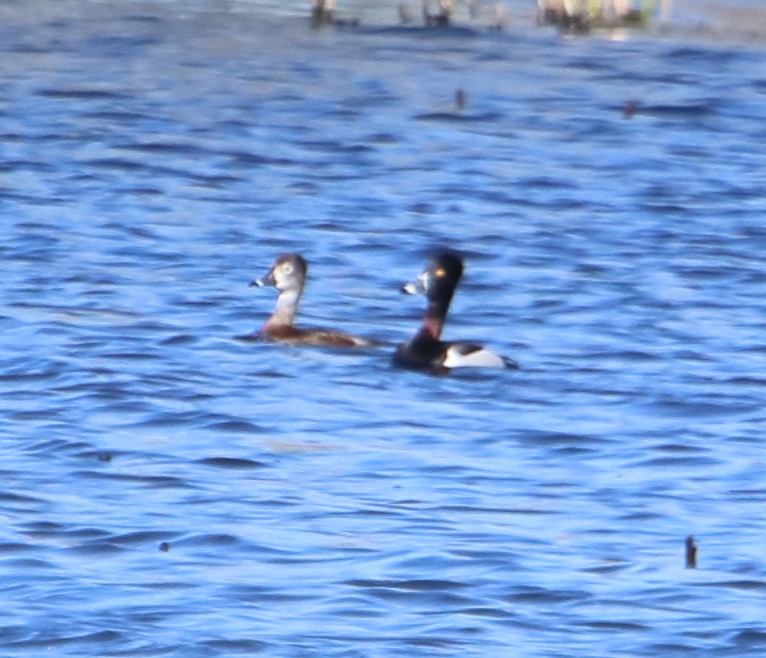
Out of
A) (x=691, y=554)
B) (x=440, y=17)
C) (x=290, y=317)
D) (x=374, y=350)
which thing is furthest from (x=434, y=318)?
(x=440, y=17)

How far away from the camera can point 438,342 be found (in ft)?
40.2

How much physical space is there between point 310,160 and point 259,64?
424 centimetres

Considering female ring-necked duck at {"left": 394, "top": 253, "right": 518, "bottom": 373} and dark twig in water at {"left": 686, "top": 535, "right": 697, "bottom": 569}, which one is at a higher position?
dark twig in water at {"left": 686, "top": 535, "right": 697, "bottom": 569}

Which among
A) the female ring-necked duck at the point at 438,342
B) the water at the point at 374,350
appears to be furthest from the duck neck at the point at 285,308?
the female ring-necked duck at the point at 438,342

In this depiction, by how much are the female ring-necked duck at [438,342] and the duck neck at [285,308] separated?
0.64 metres

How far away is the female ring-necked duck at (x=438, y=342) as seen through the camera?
39.1 feet

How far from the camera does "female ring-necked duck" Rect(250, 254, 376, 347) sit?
41.0 feet

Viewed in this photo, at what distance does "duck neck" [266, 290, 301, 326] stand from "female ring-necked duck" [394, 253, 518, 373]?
64 cm

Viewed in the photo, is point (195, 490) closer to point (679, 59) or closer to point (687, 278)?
point (687, 278)

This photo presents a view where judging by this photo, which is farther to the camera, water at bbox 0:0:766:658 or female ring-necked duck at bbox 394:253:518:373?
female ring-necked duck at bbox 394:253:518:373

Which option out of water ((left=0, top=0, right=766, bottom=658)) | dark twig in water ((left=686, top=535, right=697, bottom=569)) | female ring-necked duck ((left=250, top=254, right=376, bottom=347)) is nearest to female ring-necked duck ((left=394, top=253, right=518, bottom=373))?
water ((left=0, top=0, right=766, bottom=658))

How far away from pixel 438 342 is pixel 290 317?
1.11m

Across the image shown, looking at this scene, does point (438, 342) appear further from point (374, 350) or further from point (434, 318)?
point (434, 318)

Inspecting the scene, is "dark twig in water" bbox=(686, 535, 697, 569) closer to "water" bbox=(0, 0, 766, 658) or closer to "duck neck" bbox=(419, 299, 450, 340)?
"water" bbox=(0, 0, 766, 658)
